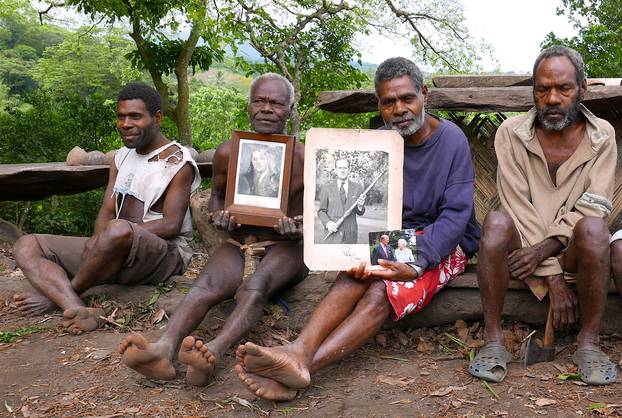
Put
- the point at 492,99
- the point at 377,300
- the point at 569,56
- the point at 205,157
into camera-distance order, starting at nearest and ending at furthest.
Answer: the point at 377,300
the point at 569,56
the point at 492,99
the point at 205,157

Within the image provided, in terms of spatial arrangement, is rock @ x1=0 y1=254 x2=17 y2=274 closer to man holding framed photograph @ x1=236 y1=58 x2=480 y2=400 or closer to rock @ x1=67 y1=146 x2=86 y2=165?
rock @ x1=67 y1=146 x2=86 y2=165

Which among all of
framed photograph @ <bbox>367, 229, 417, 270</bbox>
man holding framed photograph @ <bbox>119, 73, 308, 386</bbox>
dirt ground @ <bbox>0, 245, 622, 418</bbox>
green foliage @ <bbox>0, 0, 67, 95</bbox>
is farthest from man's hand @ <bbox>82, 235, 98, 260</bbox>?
green foliage @ <bbox>0, 0, 67, 95</bbox>

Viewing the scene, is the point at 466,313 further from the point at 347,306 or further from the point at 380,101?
the point at 380,101

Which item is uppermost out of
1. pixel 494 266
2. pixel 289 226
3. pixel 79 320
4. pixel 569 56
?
pixel 569 56

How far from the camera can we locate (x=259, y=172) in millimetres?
3516

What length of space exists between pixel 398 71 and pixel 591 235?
47.5 inches

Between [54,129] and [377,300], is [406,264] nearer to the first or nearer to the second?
[377,300]

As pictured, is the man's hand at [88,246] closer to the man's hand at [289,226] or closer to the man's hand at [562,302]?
the man's hand at [289,226]

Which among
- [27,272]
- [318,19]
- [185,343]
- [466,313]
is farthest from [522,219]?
[318,19]

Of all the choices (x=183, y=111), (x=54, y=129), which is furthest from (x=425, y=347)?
(x=183, y=111)

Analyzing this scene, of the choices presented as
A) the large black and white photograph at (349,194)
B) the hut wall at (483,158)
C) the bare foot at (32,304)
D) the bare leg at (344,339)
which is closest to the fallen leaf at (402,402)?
the bare leg at (344,339)

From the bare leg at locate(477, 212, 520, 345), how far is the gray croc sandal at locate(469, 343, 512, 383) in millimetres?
48

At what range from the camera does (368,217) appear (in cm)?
307

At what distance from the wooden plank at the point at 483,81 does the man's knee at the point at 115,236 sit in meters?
2.57
